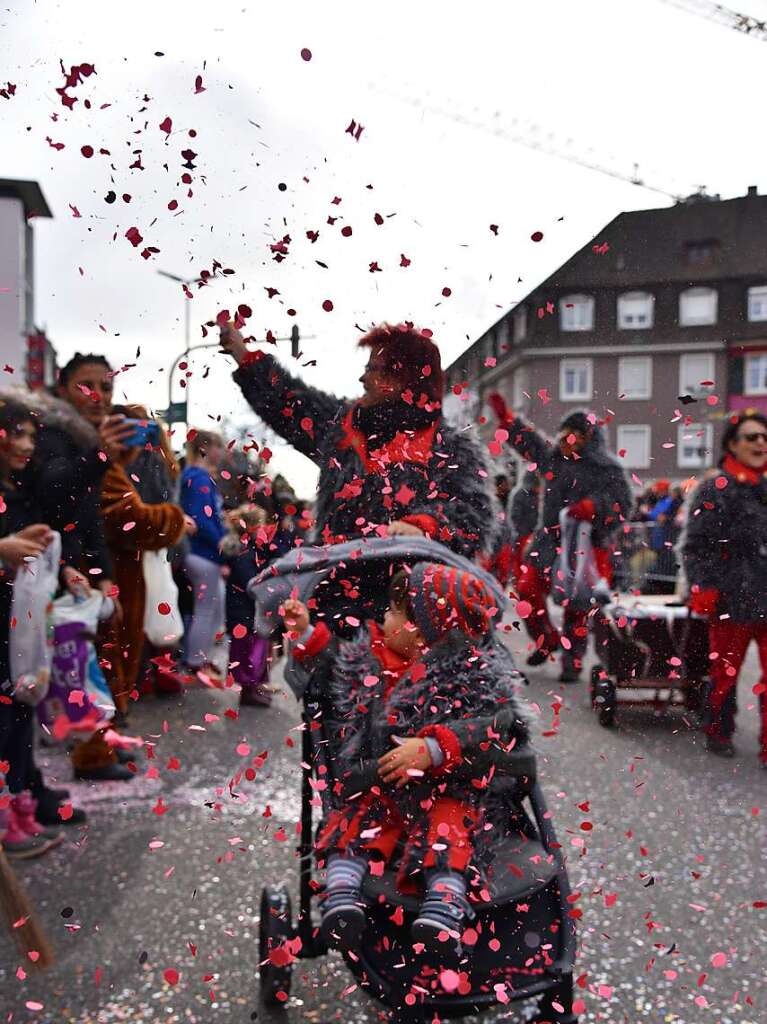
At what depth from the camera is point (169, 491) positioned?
3.39 metres

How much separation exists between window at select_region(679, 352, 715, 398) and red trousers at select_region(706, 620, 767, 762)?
7.66ft

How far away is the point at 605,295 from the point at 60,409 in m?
1.58

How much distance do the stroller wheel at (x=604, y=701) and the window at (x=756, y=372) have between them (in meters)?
2.62

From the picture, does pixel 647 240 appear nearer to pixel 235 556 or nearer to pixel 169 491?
pixel 169 491

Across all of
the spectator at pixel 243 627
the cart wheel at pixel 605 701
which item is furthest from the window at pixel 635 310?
the cart wheel at pixel 605 701

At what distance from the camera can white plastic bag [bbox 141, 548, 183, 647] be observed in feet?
14.9

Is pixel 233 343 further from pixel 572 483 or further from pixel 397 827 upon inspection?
pixel 572 483

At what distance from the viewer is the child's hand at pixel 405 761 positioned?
228 centimetres

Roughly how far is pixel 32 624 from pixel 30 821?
94 centimetres

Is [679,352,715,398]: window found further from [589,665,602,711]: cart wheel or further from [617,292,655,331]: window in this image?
[589,665,602,711]: cart wheel

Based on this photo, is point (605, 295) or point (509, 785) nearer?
point (509, 785)

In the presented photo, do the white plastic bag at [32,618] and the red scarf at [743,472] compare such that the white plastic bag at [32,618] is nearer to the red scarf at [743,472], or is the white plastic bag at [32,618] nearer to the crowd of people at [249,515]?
the crowd of people at [249,515]

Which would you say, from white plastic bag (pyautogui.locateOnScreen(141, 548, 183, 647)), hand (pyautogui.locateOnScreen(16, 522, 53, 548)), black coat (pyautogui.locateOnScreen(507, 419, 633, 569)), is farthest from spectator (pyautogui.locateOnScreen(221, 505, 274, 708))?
black coat (pyautogui.locateOnScreen(507, 419, 633, 569))

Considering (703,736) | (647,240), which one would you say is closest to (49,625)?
(647,240)
